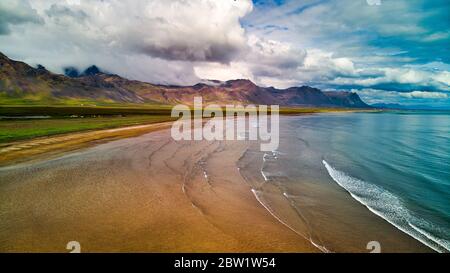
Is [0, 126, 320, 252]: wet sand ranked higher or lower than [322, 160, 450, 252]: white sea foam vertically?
higher

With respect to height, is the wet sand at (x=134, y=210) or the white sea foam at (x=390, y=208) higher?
the wet sand at (x=134, y=210)

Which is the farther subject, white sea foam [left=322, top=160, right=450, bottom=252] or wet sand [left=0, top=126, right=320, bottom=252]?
white sea foam [left=322, top=160, right=450, bottom=252]

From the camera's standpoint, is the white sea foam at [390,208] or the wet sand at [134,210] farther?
the white sea foam at [390,208]

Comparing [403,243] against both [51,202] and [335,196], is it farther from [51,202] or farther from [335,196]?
[51,202]
